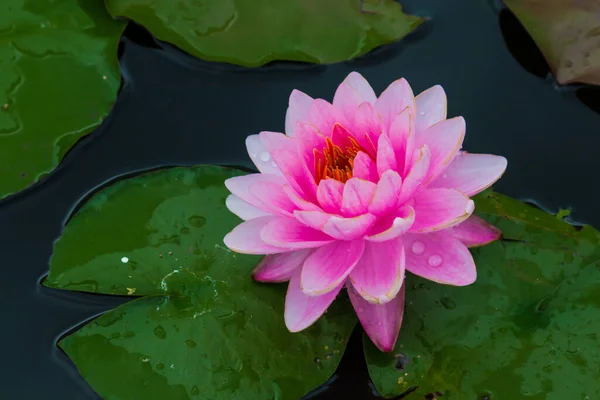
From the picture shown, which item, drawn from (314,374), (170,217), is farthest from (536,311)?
(170,217)

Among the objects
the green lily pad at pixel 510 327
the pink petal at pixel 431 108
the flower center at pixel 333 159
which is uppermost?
the pink petal at pixel 431 108

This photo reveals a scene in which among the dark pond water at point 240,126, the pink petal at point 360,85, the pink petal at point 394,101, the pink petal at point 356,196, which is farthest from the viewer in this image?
the dark pond water at point 240,126

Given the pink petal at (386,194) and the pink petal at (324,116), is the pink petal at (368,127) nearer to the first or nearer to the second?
the pink petal at (324,116)

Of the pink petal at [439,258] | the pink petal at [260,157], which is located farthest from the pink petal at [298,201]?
the pink petal at [439,258]

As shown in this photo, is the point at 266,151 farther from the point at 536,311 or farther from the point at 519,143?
the point at 519,143

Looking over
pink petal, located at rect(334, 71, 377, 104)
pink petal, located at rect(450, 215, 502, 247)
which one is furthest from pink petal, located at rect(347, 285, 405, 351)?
pink petal, located at rect(334, 71, 377, 104)

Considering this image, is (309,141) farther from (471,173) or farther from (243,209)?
(471,173)
